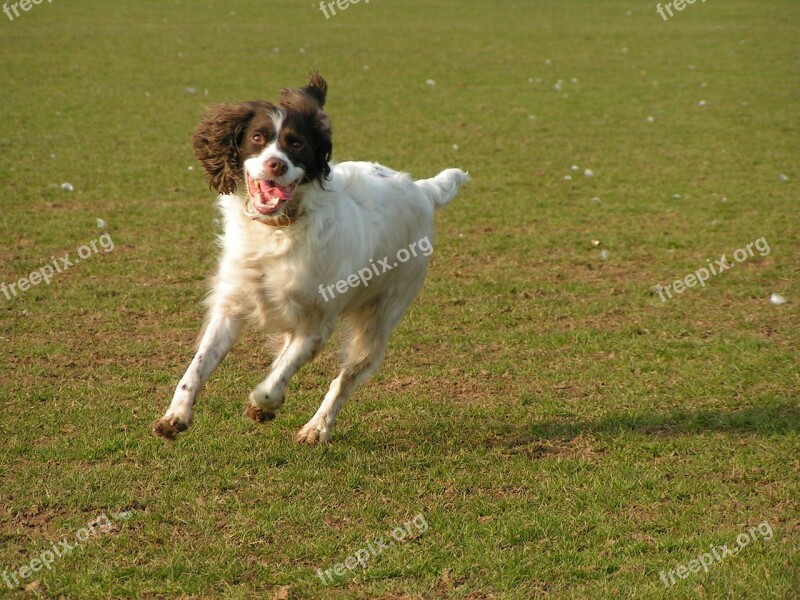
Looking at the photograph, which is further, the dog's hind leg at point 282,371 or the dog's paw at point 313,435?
the dog's paw at point 313,435

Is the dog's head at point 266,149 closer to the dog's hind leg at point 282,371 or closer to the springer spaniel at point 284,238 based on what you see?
the springer spaniel at point 284,238

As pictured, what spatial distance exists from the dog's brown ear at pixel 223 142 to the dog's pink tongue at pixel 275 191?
226 millimetres

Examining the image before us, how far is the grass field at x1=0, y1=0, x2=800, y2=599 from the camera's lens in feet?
14.2

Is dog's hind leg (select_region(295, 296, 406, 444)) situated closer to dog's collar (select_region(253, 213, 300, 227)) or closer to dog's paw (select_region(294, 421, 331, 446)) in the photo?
dog's paw (select_region(294, 421, 331, 446))

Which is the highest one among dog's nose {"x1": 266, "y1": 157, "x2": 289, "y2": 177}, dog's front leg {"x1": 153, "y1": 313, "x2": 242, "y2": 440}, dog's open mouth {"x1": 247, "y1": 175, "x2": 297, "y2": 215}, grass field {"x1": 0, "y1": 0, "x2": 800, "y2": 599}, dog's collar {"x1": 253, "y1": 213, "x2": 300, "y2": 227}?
dog's nose {"x1": 266, "y1": 157, "x2": 289, "y2": 177}

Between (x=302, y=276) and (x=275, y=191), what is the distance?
1.55 ft

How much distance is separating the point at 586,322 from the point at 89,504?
400 cm

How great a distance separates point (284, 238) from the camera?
508 cm

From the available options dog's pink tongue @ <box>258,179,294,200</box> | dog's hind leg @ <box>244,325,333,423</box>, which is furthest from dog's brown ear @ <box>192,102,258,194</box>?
dog's hind leg @ <box>244,325,333,423</box>

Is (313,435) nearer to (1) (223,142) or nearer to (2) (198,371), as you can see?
(2) (198,371)

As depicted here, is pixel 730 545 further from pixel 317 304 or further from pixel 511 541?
pixel 317 304

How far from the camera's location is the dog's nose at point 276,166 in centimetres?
482

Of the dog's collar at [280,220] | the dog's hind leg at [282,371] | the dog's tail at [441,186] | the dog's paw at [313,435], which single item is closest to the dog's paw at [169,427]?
the dog's hind leg at [282,371]

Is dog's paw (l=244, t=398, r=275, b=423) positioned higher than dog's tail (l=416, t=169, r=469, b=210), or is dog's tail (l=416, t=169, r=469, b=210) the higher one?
dog's tail (l=416, t=169, r=469, b=210)
